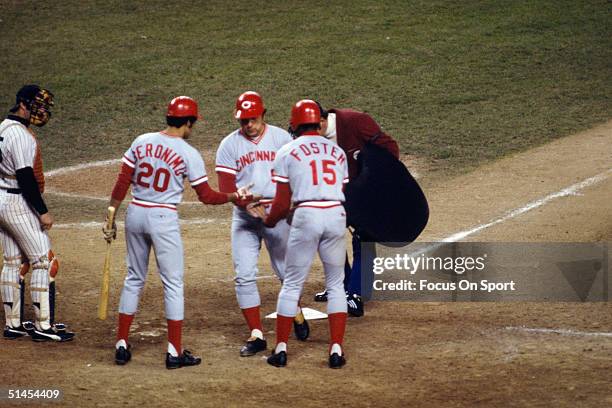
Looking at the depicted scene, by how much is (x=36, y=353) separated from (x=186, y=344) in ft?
3.77

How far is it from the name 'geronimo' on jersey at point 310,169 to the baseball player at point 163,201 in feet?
2.03

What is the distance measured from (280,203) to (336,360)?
1.21m

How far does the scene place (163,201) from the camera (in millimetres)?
7922

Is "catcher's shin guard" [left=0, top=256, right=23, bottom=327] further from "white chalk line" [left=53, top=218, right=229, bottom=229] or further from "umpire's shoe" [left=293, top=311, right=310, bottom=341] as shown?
"white chalk line" [left=53, top=218, right=229, bottom=229]

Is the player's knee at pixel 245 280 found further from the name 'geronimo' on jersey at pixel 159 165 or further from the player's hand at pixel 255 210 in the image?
the name 'geronimo' on jersey at pixel 159 165

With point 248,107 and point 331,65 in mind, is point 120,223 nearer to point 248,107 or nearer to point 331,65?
point 248,107

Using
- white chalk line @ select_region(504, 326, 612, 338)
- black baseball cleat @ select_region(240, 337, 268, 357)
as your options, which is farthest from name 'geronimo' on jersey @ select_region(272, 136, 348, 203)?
white chalk line @ select_region(504, 326, 612, 338)

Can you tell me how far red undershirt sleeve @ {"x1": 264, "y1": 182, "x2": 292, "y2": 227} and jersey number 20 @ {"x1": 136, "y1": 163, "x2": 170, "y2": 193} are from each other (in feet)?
2.61

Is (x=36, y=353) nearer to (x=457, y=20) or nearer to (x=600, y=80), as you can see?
(x=600, y=80)

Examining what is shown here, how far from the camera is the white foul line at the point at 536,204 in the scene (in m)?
11.8

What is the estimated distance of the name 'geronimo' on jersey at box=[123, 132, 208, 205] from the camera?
309 inches

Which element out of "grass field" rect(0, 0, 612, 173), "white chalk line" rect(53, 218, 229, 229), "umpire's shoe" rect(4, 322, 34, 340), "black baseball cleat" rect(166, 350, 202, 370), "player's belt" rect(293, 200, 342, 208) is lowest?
"black baseball cleat" rect(166, 350, 202, 370)

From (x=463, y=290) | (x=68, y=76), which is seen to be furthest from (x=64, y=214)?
(x=68, y=76)

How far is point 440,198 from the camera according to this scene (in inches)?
539
